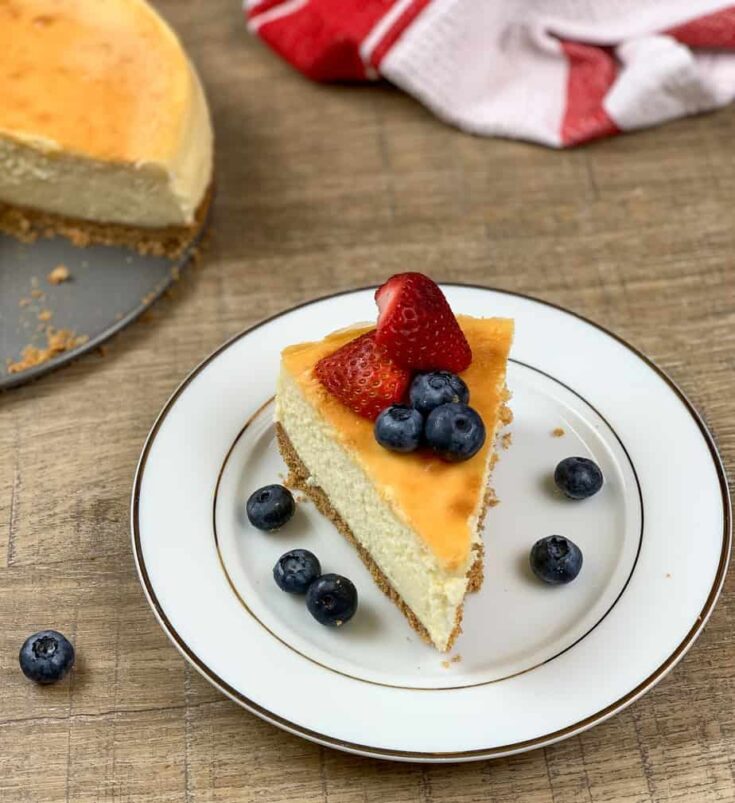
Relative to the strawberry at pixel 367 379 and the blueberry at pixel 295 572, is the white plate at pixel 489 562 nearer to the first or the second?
the blueberry at pixel 295 572

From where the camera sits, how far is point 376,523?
2492mm

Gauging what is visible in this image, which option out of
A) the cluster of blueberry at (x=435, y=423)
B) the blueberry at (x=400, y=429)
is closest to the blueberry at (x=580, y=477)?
the cluster of blueberry at (x=435, y=423)

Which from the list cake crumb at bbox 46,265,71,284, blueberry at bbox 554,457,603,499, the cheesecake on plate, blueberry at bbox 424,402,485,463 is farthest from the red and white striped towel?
blueberry at bbox 424,402,485,463

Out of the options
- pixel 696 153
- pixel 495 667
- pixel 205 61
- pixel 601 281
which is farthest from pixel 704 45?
pixel 495 667

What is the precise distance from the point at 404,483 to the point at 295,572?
0.37 metres

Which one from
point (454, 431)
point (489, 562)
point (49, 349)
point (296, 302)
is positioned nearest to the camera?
point (454, 431)

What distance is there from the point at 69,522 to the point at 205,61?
2335 millimetres

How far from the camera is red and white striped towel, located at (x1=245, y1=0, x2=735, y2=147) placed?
382 cm

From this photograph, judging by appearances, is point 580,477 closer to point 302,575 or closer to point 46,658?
point 302,575

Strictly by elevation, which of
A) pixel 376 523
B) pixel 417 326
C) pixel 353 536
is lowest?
pixel 353 536

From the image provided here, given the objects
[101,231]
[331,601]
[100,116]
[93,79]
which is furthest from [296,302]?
[331,601]

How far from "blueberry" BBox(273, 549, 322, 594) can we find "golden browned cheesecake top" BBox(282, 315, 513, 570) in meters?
0.29

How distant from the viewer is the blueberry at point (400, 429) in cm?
231

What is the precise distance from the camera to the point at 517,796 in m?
2.26
